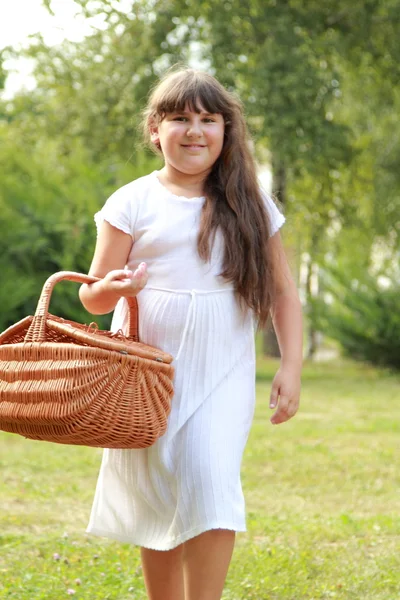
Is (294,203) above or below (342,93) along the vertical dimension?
below

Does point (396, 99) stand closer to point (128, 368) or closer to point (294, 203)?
point (294, 203)

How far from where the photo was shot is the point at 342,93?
18.6 metres

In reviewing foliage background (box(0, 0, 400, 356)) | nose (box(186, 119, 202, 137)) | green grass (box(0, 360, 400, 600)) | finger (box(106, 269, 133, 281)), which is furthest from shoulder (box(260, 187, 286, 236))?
foliage background (box(0, 0, 400, 356))

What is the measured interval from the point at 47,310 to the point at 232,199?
0.70 meters

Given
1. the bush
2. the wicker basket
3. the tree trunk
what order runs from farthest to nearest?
1. the tree trunk
2. the bush
3. the wicker basket

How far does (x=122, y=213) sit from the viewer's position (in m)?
2.89

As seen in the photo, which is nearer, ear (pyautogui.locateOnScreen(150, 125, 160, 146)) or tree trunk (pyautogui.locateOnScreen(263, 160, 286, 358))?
ear (pyautogui.locateOnScreen(150, 125, 160, 146))

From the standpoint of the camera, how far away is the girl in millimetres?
2771

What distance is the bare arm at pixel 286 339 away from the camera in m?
2.98

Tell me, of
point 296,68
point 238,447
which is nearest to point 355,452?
point 238,447

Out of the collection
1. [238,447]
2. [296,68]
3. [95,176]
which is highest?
[296,68]

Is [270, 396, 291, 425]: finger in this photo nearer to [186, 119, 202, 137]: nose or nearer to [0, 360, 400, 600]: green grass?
[186, 119, 202, 137]: nose

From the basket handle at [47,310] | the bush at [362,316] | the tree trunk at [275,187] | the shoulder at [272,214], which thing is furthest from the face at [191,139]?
the tree trunk at [275,187]

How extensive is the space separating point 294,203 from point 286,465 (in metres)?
13.7
